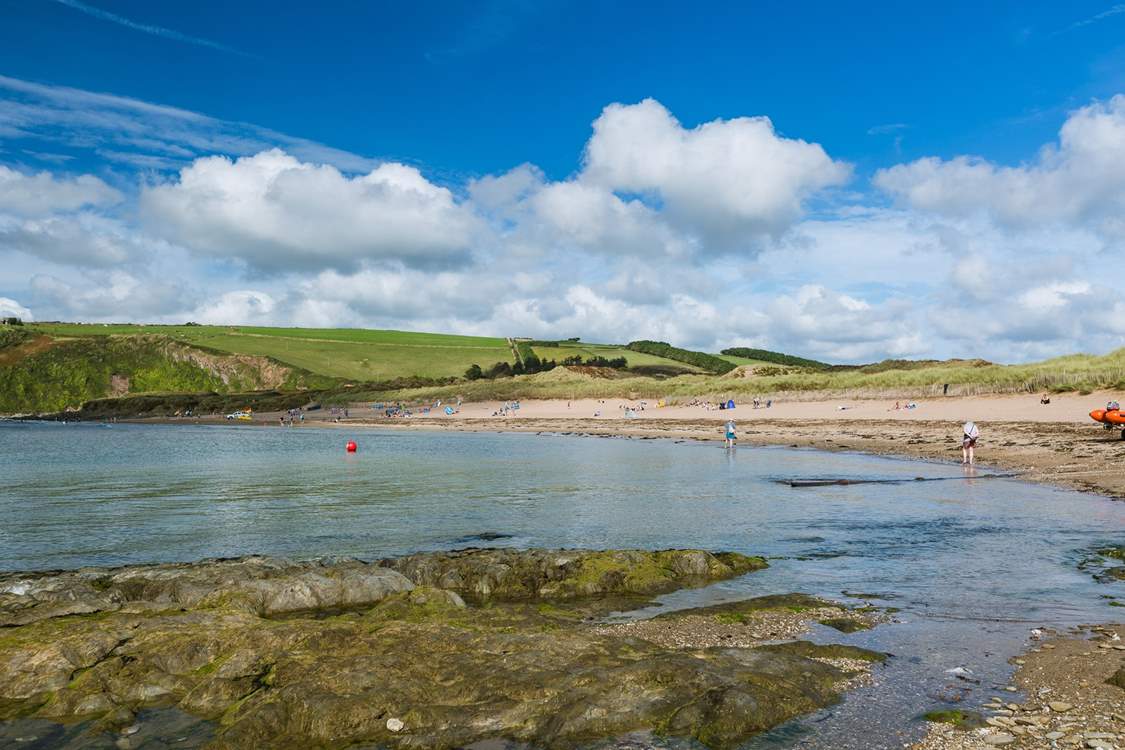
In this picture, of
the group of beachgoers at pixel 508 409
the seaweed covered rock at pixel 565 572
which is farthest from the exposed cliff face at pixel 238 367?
the seaweed covered rock at pixel 565 572

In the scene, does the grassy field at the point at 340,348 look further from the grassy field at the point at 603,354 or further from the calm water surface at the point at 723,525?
the calm water surface at the point at 723,525

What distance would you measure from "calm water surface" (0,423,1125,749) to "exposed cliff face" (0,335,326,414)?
104845 millimetres

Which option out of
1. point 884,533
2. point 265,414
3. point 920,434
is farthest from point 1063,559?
point 265,414

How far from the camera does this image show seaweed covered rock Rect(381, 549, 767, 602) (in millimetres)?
13531

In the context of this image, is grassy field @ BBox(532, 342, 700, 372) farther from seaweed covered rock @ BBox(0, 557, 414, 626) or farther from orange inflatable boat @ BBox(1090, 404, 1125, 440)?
seaweed covered rock @ BBox(0, 557, 414, 626)

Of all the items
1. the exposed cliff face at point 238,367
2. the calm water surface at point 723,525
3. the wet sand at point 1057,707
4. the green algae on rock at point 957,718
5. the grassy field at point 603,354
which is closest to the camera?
the wet sand at point 1057,707

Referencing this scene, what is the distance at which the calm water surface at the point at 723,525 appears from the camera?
985 cm

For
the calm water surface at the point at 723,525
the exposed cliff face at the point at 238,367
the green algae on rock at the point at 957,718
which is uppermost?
the exposed cliff face at the point at 238,367

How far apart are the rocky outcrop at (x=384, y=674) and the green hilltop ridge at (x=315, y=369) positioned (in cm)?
7344

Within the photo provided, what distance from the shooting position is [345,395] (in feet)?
412

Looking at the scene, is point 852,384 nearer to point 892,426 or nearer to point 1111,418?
point 892,426

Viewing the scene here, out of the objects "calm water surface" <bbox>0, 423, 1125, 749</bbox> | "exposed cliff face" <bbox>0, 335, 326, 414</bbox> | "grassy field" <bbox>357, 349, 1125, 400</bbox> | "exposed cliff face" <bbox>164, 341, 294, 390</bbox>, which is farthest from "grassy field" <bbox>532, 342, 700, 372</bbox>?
"calm water surface" <bbox>0, 423, 1125, 749</bbox>

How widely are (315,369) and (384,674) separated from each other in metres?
146

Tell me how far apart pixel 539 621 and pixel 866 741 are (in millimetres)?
5066
